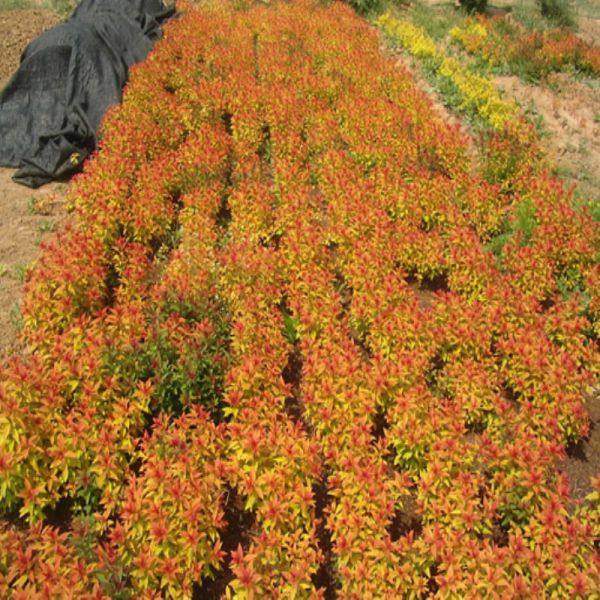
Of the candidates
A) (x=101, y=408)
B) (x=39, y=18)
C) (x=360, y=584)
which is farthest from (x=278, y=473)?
(x=39, y=18)

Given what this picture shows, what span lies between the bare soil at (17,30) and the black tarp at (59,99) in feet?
9.14

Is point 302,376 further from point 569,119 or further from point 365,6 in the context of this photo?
point 365,6

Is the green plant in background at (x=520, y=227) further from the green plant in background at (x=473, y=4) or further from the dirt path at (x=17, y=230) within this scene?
the green plant in background at (x=473, y=4)

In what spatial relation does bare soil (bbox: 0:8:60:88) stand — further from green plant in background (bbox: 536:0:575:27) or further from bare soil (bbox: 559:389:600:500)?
green plant in background (bbox: 536:0:575:27)

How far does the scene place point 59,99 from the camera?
9891 mm

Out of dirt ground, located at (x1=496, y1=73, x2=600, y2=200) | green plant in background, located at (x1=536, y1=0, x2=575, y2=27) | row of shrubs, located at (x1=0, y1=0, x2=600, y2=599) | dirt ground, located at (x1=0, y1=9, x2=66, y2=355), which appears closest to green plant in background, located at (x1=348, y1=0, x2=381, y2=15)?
green plant in background, located at (x1=536, y1=0, x2=575, y2=27)

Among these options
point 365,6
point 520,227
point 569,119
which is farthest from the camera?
point 365,6

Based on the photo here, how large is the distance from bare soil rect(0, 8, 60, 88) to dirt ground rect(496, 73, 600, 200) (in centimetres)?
1236

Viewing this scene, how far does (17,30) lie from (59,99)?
23.8 feet

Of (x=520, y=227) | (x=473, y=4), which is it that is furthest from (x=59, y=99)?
(x=473, y=4)

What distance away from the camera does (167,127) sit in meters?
9.61

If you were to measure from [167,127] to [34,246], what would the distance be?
3.63 metres

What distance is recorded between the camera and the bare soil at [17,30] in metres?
13.0

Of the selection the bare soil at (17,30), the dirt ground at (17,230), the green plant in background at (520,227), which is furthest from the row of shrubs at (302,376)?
the bare soil at (17,30)
